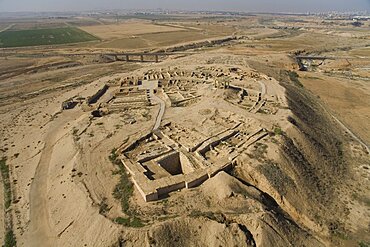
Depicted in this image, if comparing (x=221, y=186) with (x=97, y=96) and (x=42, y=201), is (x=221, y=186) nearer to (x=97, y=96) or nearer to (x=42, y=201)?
(x=42, y=201)

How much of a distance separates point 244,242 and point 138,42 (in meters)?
110

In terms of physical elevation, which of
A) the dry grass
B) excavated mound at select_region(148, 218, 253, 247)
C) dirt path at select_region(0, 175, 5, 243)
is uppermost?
excavated mound at select_region(148, 218, 253, 247)

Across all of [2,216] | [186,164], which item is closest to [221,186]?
[186,164]

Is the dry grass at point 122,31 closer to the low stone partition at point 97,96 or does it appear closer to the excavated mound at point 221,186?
the low stone partition at point 97,96

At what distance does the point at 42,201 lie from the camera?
24484 millimetres

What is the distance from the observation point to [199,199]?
21828 millimetres

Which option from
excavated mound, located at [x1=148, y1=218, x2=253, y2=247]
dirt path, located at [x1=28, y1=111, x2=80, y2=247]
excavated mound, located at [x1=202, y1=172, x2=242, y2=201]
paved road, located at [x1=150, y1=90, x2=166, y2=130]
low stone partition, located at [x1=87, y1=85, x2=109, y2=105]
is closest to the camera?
excavated mound, located at [x1=148, y1=218, x2=253, y2=247]

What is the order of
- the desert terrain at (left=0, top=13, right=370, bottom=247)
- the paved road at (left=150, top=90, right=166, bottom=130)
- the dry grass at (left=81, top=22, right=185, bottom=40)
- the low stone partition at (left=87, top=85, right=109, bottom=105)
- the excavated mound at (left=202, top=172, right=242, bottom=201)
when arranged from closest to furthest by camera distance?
the desert terrain at (left=0, top=13, right=370, bottom=247) < the excavated mound at (left=202, top=172, right=242, bottom=201) < the paved road at (left=150, top=90, right=166, bottom=130) < the low stone partition at (left=87, top=85, right=109, bottom=105) < the dry grass at (left=81, top=22, right=185, bottom=40)

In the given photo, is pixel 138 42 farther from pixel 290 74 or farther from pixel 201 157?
pixel 201 157

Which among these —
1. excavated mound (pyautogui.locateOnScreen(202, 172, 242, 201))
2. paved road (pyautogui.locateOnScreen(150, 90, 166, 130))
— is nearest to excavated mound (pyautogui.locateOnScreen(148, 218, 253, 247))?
excavated mound (pyautogui.locateOnScreen(202, 172, 242, 201))

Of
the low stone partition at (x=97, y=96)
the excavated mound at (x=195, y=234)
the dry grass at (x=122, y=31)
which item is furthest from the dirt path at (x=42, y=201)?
the dry grass at (x=122, y=31)

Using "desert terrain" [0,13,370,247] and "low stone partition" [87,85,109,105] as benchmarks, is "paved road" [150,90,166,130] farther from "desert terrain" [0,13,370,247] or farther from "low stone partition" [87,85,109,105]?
"low stone partition" [87,85,109,105]

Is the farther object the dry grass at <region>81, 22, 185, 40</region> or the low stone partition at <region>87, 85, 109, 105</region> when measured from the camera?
the dry grass at <region>81, 22, 185, 40</region>

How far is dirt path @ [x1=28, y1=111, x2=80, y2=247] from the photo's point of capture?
20797mm
